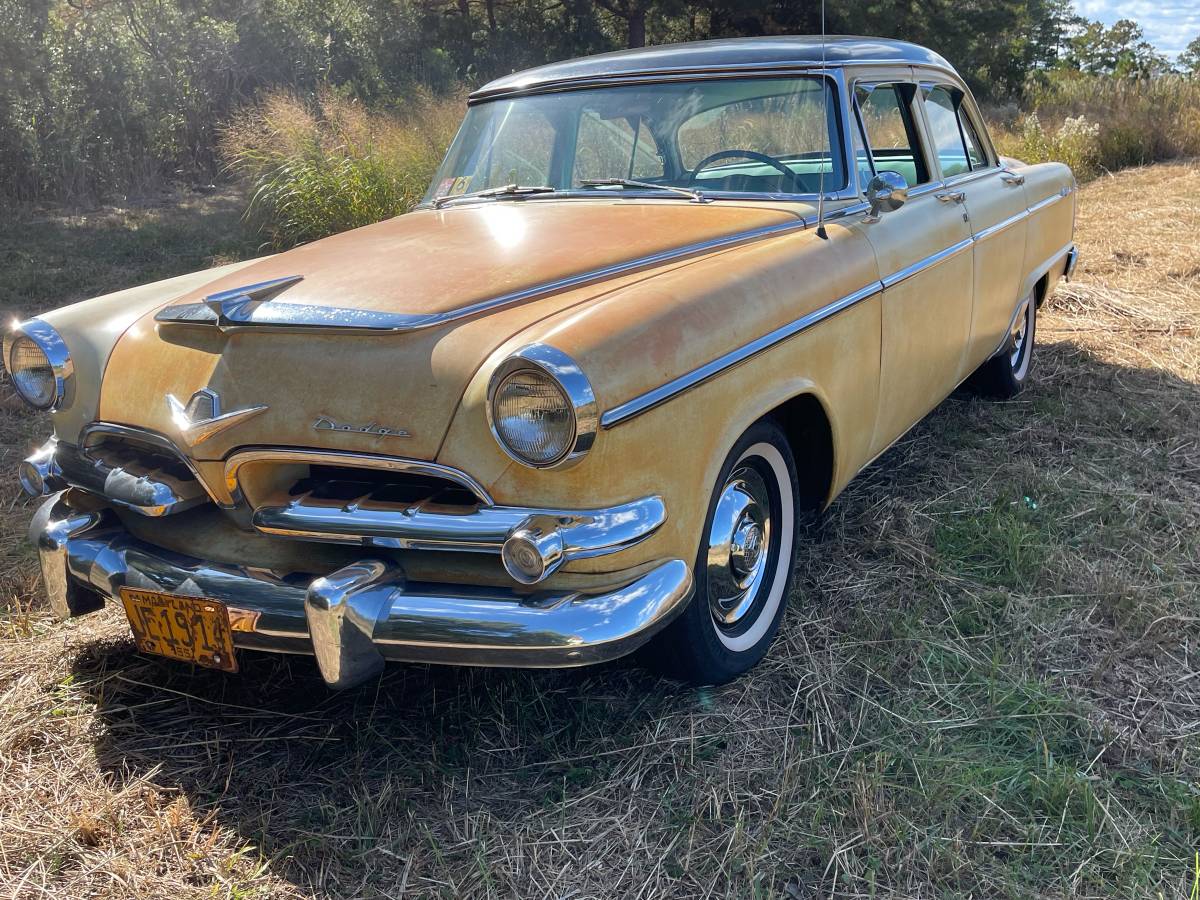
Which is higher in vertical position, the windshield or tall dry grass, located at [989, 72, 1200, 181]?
the windshield

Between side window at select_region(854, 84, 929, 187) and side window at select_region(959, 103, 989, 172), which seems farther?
side window at select_region(959, 103, 989, 172)

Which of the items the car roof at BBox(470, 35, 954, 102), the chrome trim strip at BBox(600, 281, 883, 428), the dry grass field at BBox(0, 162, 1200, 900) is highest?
the car roof at BBox(470, 35, 954, 102)

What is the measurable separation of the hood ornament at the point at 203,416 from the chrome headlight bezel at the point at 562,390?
0.59 m

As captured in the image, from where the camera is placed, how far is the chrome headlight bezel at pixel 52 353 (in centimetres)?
252

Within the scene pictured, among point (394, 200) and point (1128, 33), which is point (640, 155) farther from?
point (1128, 33)

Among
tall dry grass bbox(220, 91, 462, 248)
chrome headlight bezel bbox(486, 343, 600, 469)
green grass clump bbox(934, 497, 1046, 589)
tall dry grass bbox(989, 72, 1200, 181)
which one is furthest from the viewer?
tall dry grass bbox(989, 72, 1200, 181)

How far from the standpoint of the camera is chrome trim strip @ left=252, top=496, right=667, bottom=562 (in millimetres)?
1935

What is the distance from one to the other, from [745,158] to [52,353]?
6.76ft

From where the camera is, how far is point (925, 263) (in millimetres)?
3277

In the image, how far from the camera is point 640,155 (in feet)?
10.5

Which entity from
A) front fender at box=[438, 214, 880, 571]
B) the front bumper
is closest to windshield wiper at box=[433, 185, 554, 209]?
front fender at box=[438, 214, 880, 571]

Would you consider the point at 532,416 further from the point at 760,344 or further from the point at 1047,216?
the point at 1047,216

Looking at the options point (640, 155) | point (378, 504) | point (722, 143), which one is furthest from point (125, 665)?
point (722, 143)

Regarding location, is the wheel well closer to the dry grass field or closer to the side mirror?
the dry grass field
